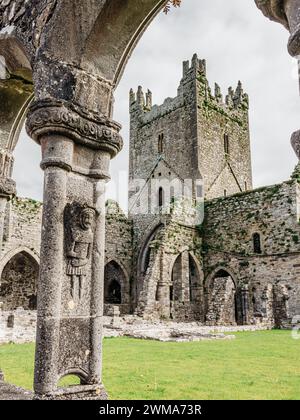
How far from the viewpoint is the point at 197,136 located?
87.4 ft

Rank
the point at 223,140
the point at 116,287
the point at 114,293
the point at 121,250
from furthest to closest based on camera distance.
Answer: the point at 223,140 → the point at 114,293 → the point at 116,287 → the point at 121,250

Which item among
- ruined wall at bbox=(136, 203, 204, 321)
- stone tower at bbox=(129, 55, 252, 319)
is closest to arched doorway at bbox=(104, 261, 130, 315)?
stone tower at bbox=(129, 55, 252, 319)

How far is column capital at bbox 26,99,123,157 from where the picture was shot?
3.11m

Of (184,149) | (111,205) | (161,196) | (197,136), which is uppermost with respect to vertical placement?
(197,136)

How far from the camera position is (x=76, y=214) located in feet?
A: 10.1

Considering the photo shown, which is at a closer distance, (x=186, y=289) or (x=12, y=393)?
(x=12, y=393)

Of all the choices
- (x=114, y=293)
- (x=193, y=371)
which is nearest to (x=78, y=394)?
(x=193, y=371)

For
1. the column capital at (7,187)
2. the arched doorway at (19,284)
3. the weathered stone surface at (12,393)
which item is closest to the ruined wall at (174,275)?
the arched doorway at (19,284)

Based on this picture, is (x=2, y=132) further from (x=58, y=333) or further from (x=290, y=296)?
(x=290, y=296)

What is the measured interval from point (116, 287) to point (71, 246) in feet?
68.4

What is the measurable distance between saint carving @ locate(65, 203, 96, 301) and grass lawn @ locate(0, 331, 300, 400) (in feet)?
6.21

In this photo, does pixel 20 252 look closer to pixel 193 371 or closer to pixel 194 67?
pixel 193 371

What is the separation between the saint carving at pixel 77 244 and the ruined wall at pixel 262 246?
13.8 meters

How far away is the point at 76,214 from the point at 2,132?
94.8 inches
